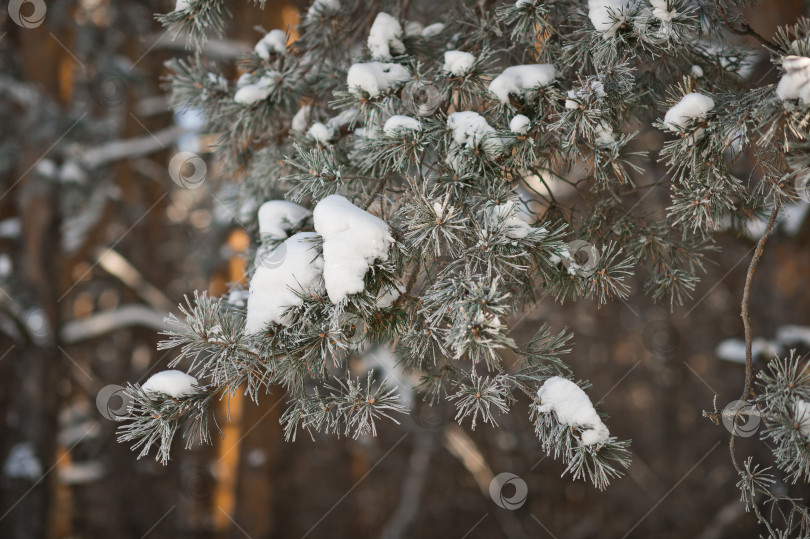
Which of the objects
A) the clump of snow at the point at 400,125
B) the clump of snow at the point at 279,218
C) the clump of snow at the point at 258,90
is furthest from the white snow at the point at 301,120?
the clump of snow at the point at 400,125

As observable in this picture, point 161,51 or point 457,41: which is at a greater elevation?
point 457,41

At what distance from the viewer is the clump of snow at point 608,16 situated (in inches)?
61.0

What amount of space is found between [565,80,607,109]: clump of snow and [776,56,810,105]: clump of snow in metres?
0.41

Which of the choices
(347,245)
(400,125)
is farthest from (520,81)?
(347,245)

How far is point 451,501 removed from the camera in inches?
400

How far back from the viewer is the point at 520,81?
65.2 inches

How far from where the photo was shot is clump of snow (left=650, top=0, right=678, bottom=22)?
4.83 feet

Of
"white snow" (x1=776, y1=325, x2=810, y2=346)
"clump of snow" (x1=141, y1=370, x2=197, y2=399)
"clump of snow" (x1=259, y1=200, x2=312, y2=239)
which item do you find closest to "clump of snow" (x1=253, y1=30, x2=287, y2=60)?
"clump of snow" (x1=259, y1=200, x2=312, y2=239)

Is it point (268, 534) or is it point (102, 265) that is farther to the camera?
point (102, 265)

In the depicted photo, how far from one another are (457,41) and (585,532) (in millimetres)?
8687

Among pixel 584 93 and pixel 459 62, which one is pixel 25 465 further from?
pixel 584 93

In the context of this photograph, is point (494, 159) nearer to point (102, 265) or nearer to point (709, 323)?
point (102, 265)

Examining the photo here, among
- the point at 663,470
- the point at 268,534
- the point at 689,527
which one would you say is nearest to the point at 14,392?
the point at 268,534

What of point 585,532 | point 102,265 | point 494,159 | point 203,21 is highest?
point 203,21
